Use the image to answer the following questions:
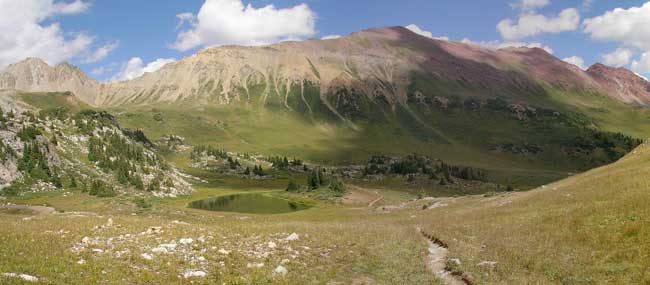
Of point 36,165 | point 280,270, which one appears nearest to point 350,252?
point 280,270

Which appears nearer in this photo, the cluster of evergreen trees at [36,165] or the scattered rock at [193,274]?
the scattered rock at [193,274]

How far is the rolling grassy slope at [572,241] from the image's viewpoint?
71.5 ft

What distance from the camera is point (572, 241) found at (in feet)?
92.3

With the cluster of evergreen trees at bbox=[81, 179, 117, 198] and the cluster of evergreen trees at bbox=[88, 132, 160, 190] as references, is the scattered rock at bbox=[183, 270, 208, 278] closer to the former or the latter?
the cluster of evergreen trees at bbox=[81, 179, 117, 198]

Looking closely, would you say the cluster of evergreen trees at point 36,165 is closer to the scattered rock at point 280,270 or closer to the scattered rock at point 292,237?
the scattered rock at point 292,237

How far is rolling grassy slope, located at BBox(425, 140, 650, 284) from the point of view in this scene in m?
21.8

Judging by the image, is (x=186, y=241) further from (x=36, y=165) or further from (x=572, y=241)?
(x=36, y=165)

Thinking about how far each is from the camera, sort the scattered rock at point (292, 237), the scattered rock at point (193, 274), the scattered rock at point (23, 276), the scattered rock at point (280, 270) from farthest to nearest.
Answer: the scattered rock at point (292, 237) → the scattered rock at point (280, 270) → the scattered rock at point (193, 274) → the scattered rock at point (23, 276)

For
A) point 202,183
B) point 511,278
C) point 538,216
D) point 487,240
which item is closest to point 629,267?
point 511,278

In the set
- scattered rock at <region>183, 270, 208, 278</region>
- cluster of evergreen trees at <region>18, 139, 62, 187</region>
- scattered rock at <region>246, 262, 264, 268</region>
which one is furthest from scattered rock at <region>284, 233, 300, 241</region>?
cluster of evergreen trees at <region>18, 139, 62, 187</region>

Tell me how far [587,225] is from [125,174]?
124587 mm

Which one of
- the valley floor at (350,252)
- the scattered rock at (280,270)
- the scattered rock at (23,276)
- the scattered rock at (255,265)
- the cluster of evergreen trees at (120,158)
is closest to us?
the scattered rock at (23,276)

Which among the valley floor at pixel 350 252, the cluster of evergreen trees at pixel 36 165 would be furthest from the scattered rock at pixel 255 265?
the cluster of evergreen trees at pixel 36 165

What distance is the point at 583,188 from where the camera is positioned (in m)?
50.1
